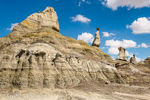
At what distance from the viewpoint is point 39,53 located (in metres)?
21.6

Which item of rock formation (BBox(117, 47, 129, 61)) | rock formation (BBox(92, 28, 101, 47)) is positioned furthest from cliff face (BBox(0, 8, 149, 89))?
rock formation (BBox(117, 47, 129, 61))

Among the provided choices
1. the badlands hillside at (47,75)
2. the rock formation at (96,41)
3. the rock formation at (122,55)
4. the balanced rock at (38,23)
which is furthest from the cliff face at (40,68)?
the rock formation at (122,55)

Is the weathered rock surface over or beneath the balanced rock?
beneath

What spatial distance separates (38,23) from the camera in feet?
118

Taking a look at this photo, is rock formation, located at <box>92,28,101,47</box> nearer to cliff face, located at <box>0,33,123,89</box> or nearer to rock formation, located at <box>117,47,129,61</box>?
cliff face, located at <box>0,33,123,89</box>

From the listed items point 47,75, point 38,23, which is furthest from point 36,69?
point 38,23

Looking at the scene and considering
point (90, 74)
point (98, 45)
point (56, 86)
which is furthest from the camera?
point (98, 45)

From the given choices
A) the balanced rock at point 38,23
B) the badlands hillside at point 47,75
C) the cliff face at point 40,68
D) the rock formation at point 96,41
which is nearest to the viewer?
the badlands hillside at point 47,75

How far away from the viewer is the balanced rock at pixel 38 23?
3166 centimetres

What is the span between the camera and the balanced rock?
31659 millimetres

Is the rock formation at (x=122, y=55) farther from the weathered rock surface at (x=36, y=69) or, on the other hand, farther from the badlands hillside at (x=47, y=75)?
the weathered rock surface at (x=36, y=69)

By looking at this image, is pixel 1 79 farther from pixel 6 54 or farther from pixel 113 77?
pixel 113 77

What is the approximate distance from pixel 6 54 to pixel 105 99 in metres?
19.4

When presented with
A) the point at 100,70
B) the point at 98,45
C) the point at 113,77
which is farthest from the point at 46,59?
the point at 98,45
